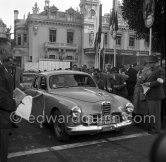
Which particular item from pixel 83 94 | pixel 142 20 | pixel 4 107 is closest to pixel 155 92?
pixel 83 94

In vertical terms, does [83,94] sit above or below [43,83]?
below

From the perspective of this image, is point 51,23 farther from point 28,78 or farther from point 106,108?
point 106,108

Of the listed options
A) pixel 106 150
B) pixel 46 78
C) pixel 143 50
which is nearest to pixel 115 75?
pixel 46 78

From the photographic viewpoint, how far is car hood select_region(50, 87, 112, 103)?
6.12 m

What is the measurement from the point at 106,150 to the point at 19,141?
2022mm

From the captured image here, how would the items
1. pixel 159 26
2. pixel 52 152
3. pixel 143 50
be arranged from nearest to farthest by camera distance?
1. pixel 52 152
2. pixel 159 26
3. pixel 143 50

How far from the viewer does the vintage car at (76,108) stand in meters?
5.68

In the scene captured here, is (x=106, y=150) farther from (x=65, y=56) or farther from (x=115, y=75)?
(x=65, y=56)

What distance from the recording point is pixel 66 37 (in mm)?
45031

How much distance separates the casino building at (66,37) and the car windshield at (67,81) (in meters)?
35.6

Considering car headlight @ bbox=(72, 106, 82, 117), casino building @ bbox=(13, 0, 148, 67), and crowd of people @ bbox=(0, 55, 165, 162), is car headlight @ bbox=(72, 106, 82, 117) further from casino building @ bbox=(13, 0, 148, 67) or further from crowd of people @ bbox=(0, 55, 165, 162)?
casino building @ bbox=(13, 0, 148, 67)

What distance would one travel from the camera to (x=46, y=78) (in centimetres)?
714

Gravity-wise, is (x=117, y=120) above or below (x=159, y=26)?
below

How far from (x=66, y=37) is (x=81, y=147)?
1594 inches
